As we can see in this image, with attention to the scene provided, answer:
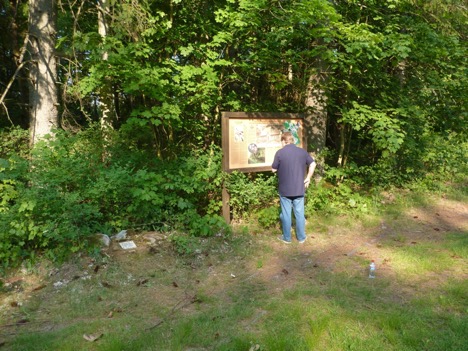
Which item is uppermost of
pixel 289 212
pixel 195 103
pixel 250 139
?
pixel 195 103

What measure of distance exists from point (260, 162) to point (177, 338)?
4.31 m

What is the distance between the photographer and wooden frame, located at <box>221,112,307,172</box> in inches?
268

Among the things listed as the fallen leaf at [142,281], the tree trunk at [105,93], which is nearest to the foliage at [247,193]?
the fallen leaf at [142,281]

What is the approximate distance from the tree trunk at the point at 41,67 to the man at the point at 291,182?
469cm

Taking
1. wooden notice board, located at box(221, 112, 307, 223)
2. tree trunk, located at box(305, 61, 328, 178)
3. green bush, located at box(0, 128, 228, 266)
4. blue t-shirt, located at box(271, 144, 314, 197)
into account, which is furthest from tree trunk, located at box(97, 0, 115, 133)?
tree trunk, located at box(305, 61, 328, 178)

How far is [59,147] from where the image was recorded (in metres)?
6.42

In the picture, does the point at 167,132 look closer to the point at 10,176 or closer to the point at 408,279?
the point at 10,176

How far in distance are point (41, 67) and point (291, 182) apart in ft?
18.2

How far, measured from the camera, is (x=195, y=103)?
804 cm

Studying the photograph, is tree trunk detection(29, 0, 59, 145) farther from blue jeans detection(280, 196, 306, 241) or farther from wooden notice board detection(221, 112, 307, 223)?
blue jeans detection(280, 196, 306, 241)

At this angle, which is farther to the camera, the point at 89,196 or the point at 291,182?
the point at 291,182

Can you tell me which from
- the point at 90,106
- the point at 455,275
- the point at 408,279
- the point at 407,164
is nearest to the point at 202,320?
the point at 408,279

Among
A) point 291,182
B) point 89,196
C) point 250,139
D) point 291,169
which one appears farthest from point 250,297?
point 250,139

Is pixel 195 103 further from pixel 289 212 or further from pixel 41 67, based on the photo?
pixel 289 212
